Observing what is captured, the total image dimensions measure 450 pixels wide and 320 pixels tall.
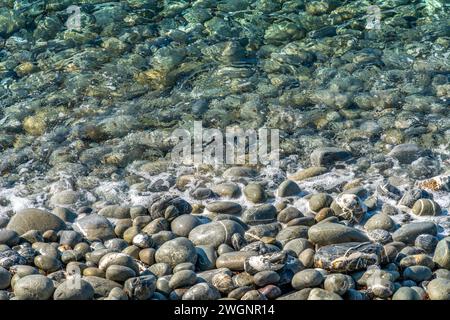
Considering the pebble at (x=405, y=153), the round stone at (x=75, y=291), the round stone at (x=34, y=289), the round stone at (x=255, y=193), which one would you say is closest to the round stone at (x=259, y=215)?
the round stone at (x=255, y=193)

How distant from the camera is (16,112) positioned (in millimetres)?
8547

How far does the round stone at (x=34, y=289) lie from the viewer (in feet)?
17.8

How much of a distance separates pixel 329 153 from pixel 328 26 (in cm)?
307

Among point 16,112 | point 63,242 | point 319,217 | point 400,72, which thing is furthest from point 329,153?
point 16,112

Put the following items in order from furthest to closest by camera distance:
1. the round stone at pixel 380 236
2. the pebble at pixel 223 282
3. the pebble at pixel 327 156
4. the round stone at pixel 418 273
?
1. the pebble at pixel 327 156
2. the round stone at pixel 380 236
3. the round stone at pixel 418 273
4. the pebble at pixel 223 282

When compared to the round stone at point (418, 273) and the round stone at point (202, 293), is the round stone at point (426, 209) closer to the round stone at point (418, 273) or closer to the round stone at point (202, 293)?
the round stone at point (418, 273)

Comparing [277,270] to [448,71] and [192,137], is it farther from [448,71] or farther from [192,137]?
[448,71]

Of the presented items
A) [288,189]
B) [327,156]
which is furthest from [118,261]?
[327,156]

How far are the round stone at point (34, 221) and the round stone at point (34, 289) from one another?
101cm

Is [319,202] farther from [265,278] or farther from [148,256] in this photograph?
[148,256]

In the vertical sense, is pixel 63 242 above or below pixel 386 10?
below

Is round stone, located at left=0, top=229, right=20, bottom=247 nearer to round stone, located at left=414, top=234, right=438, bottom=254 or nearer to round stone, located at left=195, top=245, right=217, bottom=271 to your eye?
round stone, located at left=195, top=245, right=217, bottom=271

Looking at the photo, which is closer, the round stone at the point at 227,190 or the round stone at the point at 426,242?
the round stone at the point at 426,242

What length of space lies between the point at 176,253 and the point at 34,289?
1.09 m
